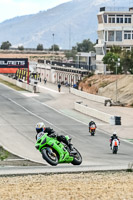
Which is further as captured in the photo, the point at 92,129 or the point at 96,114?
the point at 96,114

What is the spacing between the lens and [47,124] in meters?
48.2

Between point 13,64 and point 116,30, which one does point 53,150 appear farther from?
point 13,64

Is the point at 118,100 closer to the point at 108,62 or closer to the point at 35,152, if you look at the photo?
the point at 108,62

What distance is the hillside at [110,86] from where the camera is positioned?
68188 mm

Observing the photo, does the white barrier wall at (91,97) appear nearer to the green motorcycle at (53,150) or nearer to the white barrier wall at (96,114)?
the white barrier wall at (96,114)

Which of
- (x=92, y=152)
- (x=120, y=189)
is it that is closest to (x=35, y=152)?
(x=92, y=152)

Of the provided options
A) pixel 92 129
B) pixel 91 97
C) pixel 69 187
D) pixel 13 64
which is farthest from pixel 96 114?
pixel 13 64

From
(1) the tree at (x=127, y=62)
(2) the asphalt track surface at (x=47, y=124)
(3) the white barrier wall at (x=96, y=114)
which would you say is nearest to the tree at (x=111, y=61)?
(1) the tree at (x=127, y=62)

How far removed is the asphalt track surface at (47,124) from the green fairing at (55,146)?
1.01 feet

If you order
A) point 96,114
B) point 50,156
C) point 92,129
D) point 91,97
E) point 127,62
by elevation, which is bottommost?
point 91,97

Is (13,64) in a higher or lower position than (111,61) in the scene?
lower

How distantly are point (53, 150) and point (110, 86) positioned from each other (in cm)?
6063

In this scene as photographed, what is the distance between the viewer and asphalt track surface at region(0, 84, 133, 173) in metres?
24.3

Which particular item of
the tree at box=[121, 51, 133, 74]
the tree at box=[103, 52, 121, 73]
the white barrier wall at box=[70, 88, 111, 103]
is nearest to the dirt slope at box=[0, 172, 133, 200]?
the white barrier wall at box=[70, 88, 111, 103]
